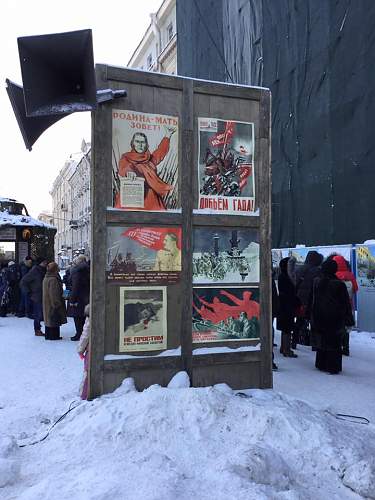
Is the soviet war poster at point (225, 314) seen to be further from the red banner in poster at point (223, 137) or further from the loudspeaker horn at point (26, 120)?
the loudspeaker horn at point (26, 120)

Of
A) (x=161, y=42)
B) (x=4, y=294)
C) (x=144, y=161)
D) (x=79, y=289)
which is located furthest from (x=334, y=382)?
(x=161, y=42)

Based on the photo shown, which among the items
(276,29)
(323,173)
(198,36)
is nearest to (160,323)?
(323,173)

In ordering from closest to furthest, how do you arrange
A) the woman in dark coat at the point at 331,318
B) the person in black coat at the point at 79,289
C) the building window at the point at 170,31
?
the woman in dark coat at the point at 331,318
the person in black coat at the point at 79,289
the building window at the point at 170,31

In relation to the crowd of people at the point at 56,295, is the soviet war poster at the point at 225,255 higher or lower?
higher

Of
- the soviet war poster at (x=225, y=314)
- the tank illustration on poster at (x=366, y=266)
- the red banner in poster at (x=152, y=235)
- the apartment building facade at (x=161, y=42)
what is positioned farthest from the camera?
the apartment building facade at (x=161, y=42)

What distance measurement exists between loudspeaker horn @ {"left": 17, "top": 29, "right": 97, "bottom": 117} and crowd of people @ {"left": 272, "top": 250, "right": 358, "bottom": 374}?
4216 mm

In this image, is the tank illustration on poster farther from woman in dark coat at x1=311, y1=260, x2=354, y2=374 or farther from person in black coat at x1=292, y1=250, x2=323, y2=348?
woman in dark coat at x1=311, y1=260, x2=354, y2=374

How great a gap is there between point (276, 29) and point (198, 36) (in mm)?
7186

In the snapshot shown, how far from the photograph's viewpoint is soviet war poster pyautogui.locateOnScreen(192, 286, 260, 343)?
4.88 metres

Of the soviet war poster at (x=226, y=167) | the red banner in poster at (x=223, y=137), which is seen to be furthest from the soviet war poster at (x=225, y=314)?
the red banner in poster at (x=223, y=137)

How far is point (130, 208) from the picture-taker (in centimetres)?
464

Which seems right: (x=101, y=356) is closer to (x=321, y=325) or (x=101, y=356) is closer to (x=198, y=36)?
(x=321, y=325)

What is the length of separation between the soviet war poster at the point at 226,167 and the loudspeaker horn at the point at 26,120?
1.46 meters

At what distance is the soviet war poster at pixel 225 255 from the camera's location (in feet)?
16.1
